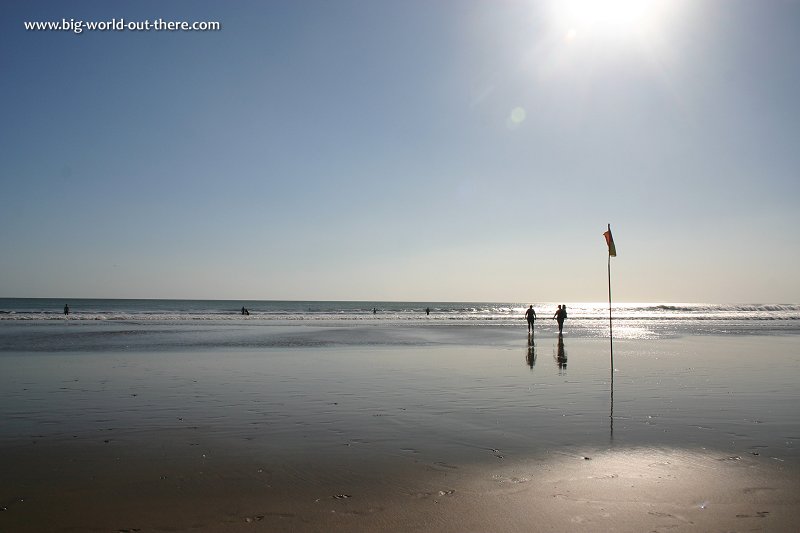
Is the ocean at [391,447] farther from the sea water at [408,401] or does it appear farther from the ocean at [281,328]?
the ocean at [281,328]

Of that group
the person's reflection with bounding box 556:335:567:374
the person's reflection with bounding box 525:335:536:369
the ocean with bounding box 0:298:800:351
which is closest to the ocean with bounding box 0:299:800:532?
the person's reflection with bounding box 556:335:567:374

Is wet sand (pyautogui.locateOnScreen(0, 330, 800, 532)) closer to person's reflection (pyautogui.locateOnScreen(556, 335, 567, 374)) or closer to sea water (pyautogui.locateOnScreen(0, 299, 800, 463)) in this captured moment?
sea water (pyautogui.locateOnScreen(0, 299, 800, 463))

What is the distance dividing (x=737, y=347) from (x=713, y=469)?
2160cm

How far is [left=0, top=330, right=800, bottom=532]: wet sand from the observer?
17.3 ft

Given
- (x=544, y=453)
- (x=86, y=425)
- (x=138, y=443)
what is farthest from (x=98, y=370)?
(x=544, y=453)

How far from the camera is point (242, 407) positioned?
10633 mm

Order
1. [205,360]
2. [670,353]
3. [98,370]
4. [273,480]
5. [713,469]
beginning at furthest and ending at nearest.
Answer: [670,353] → [205,360] → [98,370] → [713,469] → [273,480]

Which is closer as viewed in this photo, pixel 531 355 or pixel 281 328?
pixel 531 355

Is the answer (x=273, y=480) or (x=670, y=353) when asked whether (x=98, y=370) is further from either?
(x=670, y=353)

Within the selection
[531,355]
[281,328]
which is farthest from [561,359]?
[281,328]

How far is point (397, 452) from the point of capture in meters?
7.45

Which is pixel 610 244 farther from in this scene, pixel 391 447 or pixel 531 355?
pixel 391 447

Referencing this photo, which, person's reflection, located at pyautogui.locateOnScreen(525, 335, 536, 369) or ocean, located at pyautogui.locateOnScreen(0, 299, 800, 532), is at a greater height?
ocean, located at pyautogui.locateOnScreen(0, 299, 800, 532)

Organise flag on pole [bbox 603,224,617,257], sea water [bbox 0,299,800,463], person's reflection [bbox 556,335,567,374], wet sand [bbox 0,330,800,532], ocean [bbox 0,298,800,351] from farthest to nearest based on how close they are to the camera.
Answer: ocean [bbox 0,298,800,351] < flag on pole [bbox 603,224,617,257] < person's reflection [bbox 556,335,567,374] < sea water [bbox 0,299,800,463] < wet sand [bbox 0,330,800,532]
